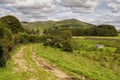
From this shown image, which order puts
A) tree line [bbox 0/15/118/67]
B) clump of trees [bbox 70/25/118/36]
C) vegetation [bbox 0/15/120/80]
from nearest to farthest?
vegetation [bbox 0/15/120/80] → tree line [bbox 0/15/118/67] → clump of trees [bbox 70/25/118/36]

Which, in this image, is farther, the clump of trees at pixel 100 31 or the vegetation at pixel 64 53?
the clump of trees at pixel 100 31

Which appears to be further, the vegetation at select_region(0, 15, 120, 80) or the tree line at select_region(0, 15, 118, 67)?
the tree line at select_region(0, 15, 118, 67)

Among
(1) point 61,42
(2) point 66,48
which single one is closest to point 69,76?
(2) point 66,48

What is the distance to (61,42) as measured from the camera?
75375 millimetres

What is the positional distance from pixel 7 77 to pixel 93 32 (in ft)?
435

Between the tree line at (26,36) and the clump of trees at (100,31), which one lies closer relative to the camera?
the tree line at (26,36)

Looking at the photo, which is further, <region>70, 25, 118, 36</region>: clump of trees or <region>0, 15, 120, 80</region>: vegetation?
<region>70, 25, 118, 36</region>: clump of trees

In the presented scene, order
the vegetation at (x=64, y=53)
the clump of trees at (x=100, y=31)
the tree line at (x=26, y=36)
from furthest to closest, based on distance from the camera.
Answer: the clump of trees at (x=100, y=31) < the tree line at (x=26, y=36) < the vegetation at (x=64, y=53)

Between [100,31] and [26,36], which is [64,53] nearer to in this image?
[26,36]

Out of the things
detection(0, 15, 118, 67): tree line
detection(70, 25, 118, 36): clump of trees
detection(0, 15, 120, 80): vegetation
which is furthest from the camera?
detection(70, 25, 118, 36): clump of trees

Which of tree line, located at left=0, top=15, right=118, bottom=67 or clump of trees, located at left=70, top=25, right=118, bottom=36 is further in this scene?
clump of trees, located at left=70, top=25, right=118, bottom=36

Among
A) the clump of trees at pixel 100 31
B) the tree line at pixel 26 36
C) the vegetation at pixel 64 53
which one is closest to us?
the vegetation at pixel 64 53

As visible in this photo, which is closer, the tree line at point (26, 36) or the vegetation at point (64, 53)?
the vegetation at point (64, 53)

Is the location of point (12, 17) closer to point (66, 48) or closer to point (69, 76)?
point (66, 48)
